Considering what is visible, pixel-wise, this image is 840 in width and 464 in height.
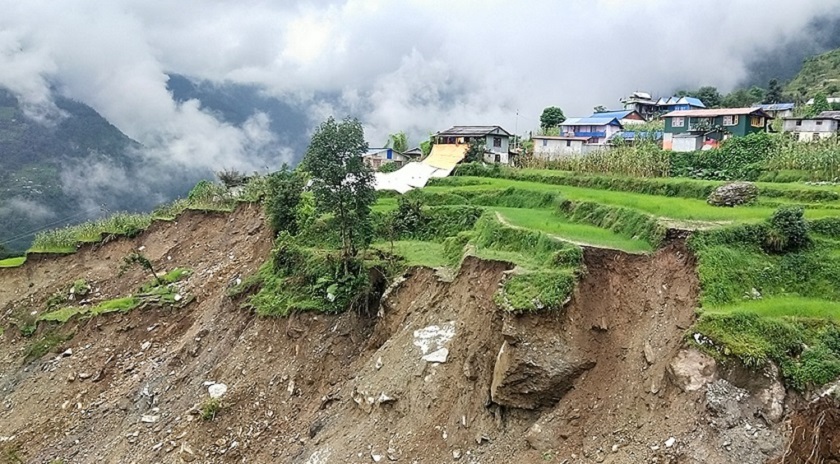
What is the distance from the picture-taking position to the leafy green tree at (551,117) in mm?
68125

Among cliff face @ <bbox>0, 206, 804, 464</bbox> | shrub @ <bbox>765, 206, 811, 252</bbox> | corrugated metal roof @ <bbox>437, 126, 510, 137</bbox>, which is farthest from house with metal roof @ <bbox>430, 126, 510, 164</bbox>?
Answer: shrub @ <bbox>765, 206, 811, 252</bbox>

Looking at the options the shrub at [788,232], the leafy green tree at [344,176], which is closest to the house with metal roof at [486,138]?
the leafy green tree at [344,176]

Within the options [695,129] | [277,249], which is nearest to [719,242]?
[277,249]

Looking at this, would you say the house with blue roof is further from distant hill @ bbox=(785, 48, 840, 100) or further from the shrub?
distant hill @ bbox=(785, 48, 840, 100)

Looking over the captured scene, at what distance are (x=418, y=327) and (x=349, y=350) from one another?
3307 mm

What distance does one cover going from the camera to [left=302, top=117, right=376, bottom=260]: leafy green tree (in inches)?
855

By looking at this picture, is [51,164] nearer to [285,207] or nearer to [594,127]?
[285,207]

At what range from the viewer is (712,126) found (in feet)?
141

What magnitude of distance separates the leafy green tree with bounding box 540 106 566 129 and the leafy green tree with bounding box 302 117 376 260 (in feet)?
160

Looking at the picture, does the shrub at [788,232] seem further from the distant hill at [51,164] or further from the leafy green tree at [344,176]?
the distant hill at [51,164]

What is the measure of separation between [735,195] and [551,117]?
48.0 m

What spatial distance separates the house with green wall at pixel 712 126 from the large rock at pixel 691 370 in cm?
3210

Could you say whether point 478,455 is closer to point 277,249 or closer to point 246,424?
point 246,424

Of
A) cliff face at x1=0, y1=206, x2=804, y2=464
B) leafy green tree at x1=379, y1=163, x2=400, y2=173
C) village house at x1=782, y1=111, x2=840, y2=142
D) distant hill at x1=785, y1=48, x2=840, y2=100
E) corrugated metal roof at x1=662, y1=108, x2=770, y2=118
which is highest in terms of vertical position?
distant hill at x1=785, y1=48, x2=840, y2=100
